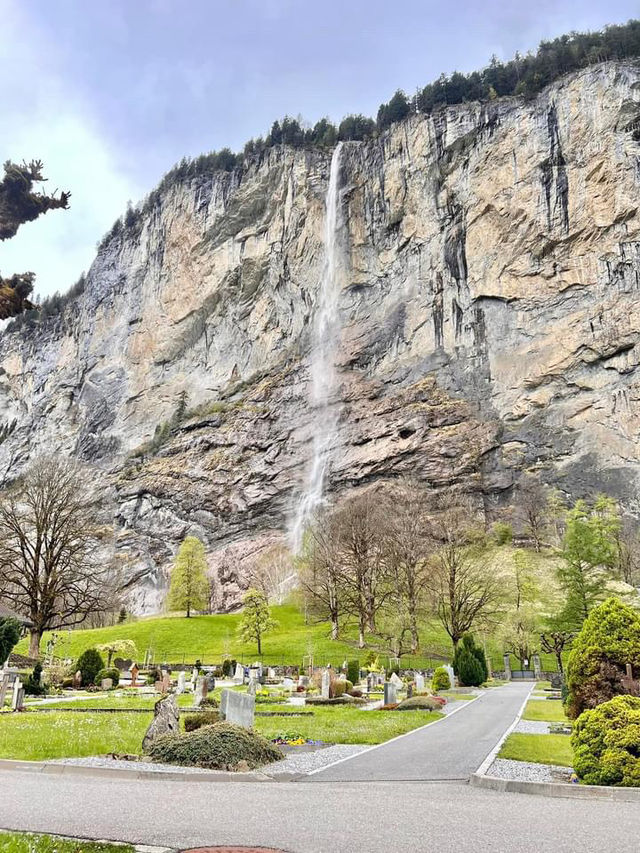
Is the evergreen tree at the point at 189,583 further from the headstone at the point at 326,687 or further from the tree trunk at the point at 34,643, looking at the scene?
the headstone at the point at 326,687

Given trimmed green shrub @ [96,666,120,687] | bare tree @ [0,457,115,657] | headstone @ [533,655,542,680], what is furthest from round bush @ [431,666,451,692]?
bare tree @ [0,457,115,657]

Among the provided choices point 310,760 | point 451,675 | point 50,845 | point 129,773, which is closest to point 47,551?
point 451,675

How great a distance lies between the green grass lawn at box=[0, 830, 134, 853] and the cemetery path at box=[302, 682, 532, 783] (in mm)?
A: 5581

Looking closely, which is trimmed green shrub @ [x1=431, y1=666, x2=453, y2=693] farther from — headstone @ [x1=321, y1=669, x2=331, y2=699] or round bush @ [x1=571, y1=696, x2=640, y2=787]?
round bush @ [x1=571, y1=696, x2=640, y2=787]

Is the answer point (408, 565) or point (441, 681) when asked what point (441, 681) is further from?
point (408, 565)

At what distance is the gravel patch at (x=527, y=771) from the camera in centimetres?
1071

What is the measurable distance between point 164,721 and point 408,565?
36.2m

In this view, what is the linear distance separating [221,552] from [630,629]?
72.8 metres

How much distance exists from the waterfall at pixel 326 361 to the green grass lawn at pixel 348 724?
187 feet

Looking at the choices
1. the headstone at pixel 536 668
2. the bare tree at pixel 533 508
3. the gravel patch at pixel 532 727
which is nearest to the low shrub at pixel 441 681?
the gravel patch at pixel 532 727

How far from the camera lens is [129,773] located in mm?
10430

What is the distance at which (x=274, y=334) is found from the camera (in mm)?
101562

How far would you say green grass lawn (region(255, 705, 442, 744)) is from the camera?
16156 millimetres

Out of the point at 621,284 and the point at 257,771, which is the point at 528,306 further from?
the point at 257,771
